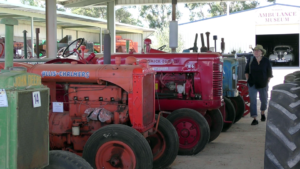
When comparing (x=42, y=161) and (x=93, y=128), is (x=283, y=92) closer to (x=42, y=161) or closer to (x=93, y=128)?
(x=42, y=161)

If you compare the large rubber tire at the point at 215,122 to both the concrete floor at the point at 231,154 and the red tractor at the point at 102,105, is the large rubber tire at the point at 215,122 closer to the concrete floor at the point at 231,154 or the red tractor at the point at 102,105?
the concrete floor at the point at 231,154

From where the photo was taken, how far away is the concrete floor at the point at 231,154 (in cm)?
523

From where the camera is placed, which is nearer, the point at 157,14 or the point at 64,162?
the point at 64,162

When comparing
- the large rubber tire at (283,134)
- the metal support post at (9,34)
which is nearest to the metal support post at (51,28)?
the metal support post at (9,34)

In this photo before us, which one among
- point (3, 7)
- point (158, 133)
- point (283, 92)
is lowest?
point (158, 133)

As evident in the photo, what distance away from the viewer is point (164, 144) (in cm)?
483

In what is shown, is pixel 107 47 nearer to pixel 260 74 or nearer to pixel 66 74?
pixel 66 74

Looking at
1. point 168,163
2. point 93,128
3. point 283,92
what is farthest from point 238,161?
point 283,92

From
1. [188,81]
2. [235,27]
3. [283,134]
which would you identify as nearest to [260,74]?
[188,81]

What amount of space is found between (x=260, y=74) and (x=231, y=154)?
299cm

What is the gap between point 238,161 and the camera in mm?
5445

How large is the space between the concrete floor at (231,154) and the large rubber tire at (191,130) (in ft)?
0.48

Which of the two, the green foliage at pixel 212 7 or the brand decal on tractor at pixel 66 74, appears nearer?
the brand decal on tractor at pixel 66 74

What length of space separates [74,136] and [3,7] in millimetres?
14755
